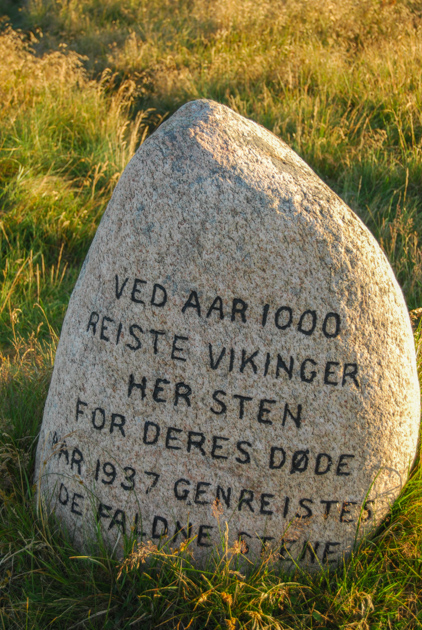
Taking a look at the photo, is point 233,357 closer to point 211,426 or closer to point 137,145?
point 211,426

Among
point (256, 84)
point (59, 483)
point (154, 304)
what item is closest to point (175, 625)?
point (59, 483)

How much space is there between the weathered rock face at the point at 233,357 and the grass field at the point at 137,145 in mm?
157

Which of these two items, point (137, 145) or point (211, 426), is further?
point (137, 145)

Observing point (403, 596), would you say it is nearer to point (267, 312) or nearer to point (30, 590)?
point (267, 312)

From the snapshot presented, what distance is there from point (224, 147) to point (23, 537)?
4.88ft

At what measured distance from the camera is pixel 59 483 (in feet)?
6.51

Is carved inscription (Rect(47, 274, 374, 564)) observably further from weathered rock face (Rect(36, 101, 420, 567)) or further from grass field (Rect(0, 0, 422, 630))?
grass field (Rect(0, 0, 422, 630))

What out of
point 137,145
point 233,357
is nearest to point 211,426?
point 233,357

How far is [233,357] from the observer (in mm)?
1774

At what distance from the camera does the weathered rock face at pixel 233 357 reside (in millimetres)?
1759

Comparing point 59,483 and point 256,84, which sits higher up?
point 256,84

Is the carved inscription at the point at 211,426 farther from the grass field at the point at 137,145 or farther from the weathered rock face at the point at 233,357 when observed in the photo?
the grass field at the point at 137,145

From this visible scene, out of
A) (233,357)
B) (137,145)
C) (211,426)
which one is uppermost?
(137,145)

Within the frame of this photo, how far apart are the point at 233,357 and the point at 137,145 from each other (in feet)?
13.8
